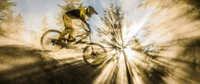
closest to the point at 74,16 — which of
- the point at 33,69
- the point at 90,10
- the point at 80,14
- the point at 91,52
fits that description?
the point at 80,14

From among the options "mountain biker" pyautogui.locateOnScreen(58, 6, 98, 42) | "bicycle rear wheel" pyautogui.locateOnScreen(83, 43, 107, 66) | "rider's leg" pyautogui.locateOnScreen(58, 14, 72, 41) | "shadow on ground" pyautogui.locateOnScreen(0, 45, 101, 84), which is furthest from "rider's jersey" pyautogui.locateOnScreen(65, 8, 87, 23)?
"shadow on ground" pyautogui.locateOnScreen(0, 45, 101, 84)

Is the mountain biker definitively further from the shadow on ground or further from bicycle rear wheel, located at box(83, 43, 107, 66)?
the shadow on ground

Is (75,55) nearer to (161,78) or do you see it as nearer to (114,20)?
(114,20)

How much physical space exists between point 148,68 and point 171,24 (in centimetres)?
800

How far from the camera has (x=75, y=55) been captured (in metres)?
16.5

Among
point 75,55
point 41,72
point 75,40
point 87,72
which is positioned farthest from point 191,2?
point 75,55

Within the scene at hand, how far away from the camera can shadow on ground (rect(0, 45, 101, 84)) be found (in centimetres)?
891

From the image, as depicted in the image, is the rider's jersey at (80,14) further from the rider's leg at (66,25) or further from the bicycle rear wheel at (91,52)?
the bicycle rear wheel at (91,52)

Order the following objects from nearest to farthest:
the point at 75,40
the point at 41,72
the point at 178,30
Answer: the point at 75,40 → the point at 41,72 → the point at 178,30

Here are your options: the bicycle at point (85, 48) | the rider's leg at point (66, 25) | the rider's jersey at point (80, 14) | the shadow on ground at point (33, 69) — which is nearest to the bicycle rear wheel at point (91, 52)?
the bicycle at point (85, 48)

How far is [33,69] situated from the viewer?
9758mm

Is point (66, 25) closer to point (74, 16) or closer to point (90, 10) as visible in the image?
point (74, 16)

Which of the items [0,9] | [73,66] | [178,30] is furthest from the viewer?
[0,9]

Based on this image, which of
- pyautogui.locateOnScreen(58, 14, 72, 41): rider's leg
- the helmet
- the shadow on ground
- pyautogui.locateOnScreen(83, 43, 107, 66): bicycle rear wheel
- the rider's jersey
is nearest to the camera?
the helmet
